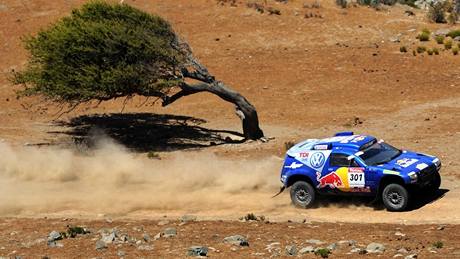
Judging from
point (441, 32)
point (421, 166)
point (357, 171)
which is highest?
point (441, 32)

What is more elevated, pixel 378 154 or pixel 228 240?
pixel 378 154

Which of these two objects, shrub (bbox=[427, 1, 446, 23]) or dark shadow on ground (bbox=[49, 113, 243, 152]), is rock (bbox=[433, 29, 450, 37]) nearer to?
shrub (bbox=[427, 1, 446, 23])

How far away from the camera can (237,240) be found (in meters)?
15.7

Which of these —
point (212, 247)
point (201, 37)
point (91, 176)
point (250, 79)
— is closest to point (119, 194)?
point (91, 176)

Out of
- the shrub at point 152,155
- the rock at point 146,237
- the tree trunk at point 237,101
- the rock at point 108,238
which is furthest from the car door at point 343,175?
the tree trunk at point 237,101

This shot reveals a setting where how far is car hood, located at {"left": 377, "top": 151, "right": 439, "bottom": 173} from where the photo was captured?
1816 centimetres

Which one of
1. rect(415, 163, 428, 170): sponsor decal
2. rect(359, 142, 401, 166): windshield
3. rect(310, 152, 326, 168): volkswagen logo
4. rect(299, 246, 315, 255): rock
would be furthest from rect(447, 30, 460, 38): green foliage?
rect(299, 246, 315, 255): rock

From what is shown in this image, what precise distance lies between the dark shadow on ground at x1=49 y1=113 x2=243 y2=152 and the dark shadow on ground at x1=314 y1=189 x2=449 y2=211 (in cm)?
1116

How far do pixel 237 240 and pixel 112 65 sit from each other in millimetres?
15764

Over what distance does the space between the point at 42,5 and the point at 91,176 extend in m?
32.2

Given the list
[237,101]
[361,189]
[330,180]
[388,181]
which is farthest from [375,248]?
[237,101]

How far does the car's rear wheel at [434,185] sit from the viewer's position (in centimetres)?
1904

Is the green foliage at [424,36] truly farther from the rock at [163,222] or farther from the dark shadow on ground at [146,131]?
the rock at [163,222]

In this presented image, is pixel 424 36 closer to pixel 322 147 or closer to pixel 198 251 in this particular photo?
pixel 322 147
